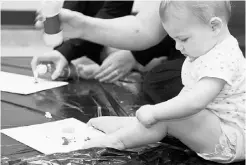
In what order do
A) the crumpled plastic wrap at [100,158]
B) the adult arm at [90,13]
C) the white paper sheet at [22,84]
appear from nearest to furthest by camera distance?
the crumpled plastic wrap at [100,158], the white paper sheet at [22,84], the adult arm at [90,13]

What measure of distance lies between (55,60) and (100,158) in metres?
0.73

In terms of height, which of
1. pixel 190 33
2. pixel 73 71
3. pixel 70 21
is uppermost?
pixel 190 33

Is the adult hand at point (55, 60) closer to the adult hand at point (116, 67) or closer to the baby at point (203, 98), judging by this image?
the adult hand at point (116, 67)

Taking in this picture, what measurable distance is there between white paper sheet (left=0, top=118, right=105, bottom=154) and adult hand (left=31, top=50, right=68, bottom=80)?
1.34 ft

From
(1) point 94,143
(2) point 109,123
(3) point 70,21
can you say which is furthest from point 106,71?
(1) point 94,143

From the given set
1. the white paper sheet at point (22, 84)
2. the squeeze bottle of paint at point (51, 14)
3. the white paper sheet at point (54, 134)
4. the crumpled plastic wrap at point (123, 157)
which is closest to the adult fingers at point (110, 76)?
the white paper sheet at point (22, 84)

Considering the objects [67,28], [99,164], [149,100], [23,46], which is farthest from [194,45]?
[23,46]

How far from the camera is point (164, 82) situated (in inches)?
54.4

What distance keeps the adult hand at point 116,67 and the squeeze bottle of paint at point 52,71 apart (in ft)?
0.25

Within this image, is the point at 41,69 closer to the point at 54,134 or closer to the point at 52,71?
the point at 52,71

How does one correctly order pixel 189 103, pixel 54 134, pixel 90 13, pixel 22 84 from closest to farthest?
pixel 189 103 < pixel 54 134 < pixel 22 84 < pixel 90 13

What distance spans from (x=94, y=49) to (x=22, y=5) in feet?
4.94

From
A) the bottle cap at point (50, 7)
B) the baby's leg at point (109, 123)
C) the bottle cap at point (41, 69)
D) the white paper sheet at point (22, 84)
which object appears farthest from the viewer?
the bottle cap at point (41, 69)

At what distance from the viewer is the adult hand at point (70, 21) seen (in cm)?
136
